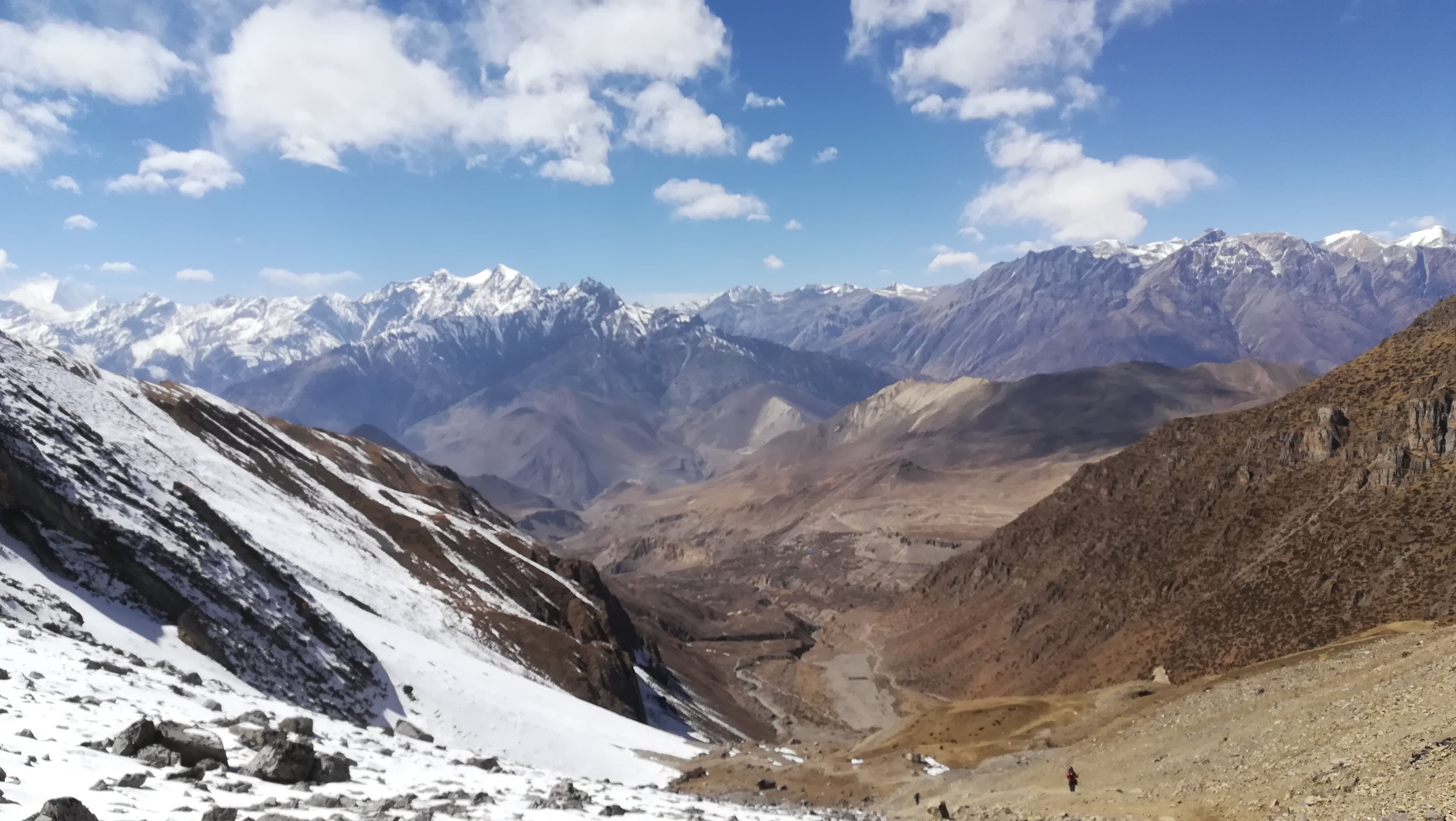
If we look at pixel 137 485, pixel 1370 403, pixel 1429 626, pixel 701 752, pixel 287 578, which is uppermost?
pixel 1370 403

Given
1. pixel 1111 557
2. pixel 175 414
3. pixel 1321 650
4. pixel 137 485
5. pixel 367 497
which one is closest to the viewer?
pixel 137 485

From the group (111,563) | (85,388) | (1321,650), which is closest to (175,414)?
(85,388)

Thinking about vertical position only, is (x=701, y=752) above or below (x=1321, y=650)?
below

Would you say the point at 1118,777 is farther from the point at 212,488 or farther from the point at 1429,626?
the point at 212,488

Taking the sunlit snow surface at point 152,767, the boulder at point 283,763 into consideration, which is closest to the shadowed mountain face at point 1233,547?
the sunlit snow surface at point 152,767

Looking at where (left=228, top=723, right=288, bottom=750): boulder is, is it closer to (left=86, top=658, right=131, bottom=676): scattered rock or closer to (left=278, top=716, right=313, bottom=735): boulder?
(left=278, top=716, right=313, bottom=735): boulder

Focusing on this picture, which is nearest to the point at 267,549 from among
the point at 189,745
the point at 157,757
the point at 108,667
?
the point at 108,667

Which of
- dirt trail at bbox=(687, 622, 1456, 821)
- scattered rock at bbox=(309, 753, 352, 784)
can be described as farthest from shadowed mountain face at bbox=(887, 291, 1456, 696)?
scattered rock at bbox=(309, 753, 352, 784)
